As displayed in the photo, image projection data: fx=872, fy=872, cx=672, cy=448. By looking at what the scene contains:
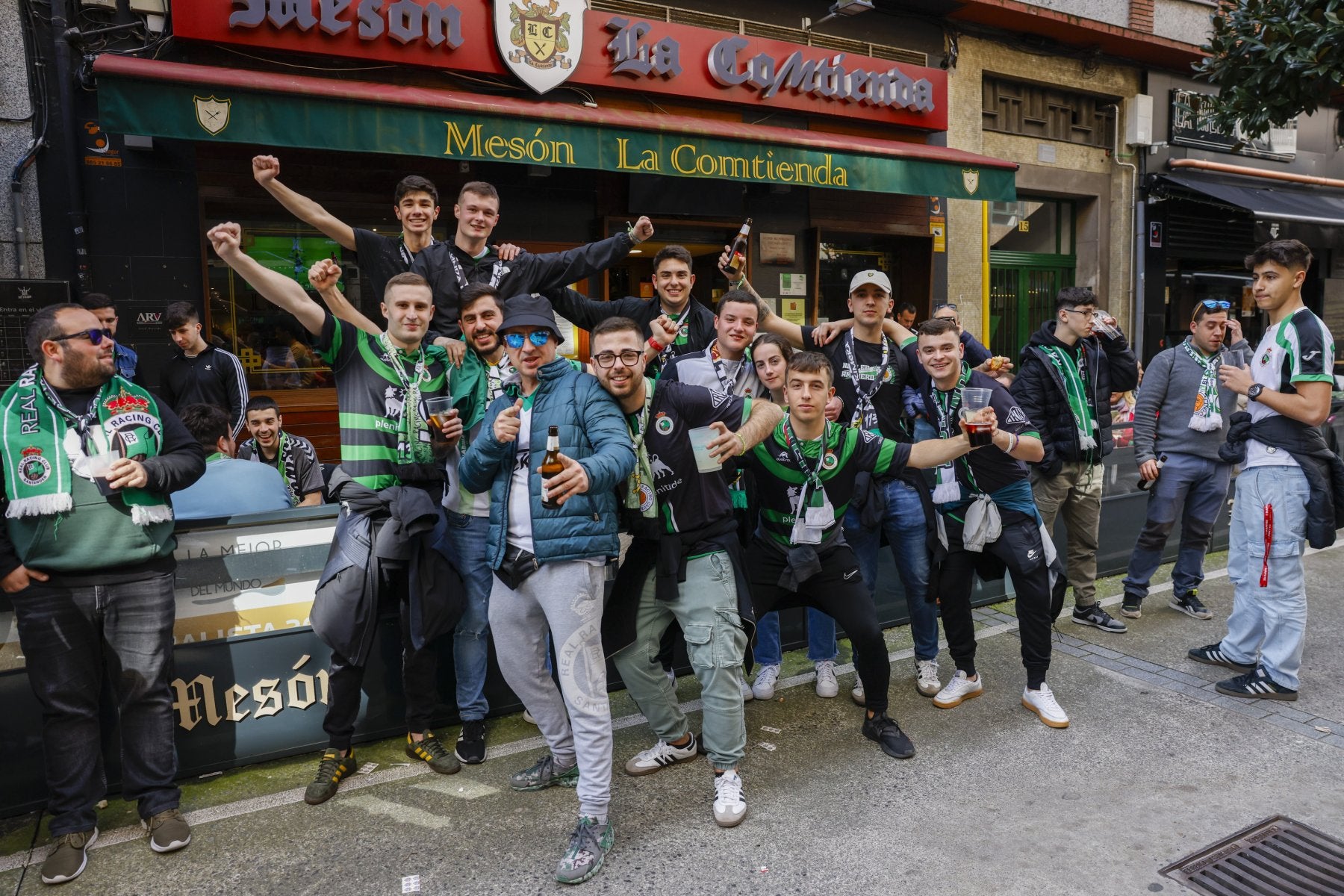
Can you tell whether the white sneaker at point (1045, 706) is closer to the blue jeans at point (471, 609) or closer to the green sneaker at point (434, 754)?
the blue jeans at point (471, 609)

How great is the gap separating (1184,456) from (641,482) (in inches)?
170

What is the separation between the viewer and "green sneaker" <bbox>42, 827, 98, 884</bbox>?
3.08 m

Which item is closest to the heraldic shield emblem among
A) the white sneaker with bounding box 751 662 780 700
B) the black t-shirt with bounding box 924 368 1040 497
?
the black t-shirt with bounding box 924 368 1040 497

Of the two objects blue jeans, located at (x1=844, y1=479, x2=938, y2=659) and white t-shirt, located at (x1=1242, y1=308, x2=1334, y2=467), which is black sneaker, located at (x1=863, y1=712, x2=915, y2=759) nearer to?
blue jeans, located at (x1=844, y1=479, x2=938, y2=659)

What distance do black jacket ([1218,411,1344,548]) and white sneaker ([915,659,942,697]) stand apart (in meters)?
1.99

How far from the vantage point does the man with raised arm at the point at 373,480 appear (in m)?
3.62

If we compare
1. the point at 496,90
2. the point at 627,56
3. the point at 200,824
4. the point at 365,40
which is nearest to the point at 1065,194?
the point at 627,56

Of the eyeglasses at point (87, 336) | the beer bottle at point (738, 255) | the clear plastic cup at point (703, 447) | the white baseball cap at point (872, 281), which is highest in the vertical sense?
the beer bottle at point (738, 255)

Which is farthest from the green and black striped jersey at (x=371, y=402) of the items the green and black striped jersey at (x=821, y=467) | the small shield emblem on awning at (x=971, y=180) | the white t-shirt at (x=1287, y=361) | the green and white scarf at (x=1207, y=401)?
the small shield emblem on awning at (x=971, y=180)

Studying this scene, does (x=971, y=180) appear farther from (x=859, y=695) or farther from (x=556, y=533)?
(x=556, y=533)

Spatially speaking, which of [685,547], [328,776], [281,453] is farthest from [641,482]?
[281,453]

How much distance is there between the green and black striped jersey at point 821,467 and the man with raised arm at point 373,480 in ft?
4.51

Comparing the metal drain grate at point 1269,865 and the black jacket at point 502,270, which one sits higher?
the black jacket at point 502,270

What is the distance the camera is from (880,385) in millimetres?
4746
